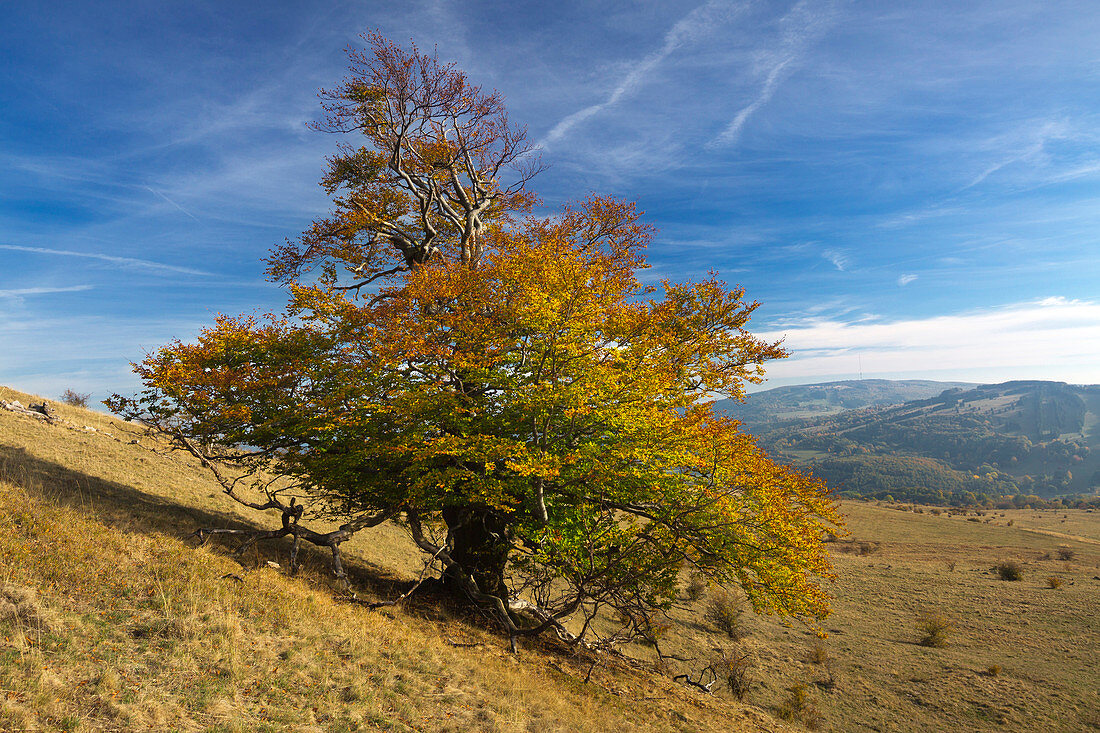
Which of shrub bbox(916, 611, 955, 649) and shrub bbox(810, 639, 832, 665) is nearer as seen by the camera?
shrub bbox(810, 639, 832, 665)

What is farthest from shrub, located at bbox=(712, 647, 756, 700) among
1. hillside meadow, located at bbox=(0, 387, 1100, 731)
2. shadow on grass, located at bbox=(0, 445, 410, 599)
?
shadow on grass, located at bbox=(0, 445, 410, 599)

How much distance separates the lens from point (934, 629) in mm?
28062

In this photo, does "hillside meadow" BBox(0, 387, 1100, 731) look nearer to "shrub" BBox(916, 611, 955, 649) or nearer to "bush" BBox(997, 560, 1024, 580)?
"shrub" BBox(916, 611, 955, 649)

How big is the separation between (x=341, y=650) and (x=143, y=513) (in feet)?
29.7

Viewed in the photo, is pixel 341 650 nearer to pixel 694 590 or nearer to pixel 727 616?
pixel 727 616

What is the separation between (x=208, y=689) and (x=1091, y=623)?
4527 cm

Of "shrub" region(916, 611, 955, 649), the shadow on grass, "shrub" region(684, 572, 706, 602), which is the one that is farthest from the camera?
"shrub" region(684, 572, 706, 602)

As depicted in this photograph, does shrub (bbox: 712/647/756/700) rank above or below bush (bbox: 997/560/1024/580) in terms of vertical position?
above

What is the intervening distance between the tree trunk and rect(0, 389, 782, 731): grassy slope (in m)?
Result: 2.59

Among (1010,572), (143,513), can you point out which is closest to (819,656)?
(1010,572)

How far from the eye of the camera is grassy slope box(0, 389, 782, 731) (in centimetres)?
698

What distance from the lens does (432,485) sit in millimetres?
15406

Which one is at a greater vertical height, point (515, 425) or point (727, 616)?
point (515, 425)

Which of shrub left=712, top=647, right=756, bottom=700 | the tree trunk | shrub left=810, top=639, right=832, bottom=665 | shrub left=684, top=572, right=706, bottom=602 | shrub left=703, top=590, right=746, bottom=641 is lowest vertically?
shrub left=684, top=572, right=706, bottom=602
